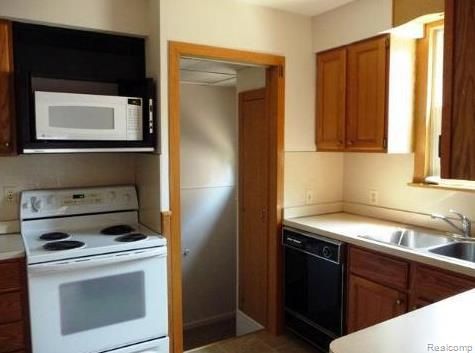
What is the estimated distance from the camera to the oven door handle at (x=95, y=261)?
78.2 inches

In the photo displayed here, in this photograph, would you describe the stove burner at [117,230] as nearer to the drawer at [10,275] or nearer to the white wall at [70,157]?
the white wall at [70,157]

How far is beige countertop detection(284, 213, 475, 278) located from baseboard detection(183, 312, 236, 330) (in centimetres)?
184

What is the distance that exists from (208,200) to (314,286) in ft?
5.84

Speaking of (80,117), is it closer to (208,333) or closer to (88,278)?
(88,278)

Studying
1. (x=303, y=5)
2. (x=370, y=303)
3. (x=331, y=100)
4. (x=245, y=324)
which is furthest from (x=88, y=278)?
(x=303, y=5)

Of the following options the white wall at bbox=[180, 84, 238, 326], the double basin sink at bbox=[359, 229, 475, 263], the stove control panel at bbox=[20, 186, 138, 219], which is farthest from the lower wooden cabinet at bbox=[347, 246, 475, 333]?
the white wall at bbox=[180, 84, 238, 326]

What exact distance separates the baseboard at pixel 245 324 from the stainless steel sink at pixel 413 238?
50.8 inches

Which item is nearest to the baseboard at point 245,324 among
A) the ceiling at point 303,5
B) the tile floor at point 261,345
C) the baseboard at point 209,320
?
the tile floor at point 261,345

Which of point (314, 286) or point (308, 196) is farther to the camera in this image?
point (308, 196)

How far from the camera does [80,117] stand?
2.23 m

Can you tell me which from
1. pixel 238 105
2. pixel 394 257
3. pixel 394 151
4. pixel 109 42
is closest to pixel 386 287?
pixel 394 257

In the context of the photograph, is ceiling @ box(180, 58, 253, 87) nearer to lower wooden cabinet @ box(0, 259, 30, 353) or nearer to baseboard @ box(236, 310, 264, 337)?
lower wooden cabinet @ box(0, 259, 30, 353)

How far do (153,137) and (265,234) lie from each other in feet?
3.98

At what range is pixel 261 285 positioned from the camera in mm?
3164
